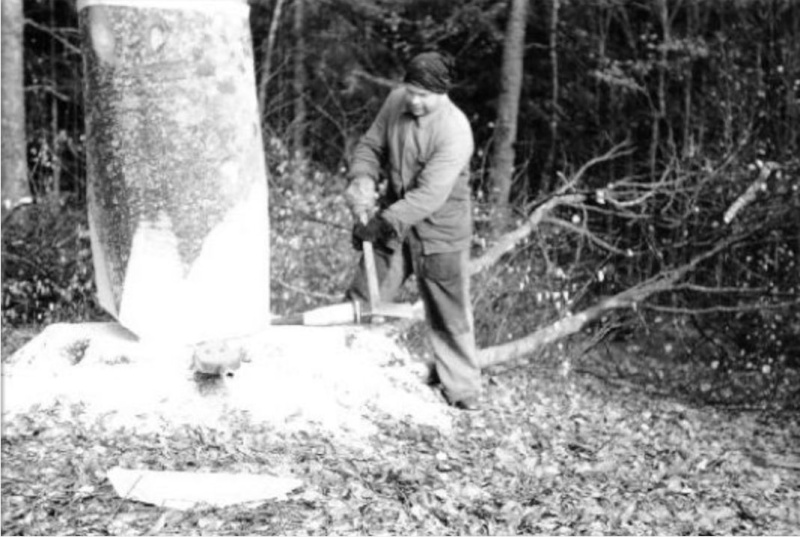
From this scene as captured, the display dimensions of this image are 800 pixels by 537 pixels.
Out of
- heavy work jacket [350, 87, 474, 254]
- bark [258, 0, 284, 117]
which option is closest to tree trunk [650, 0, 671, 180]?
bark [258, 0, 284, 117]

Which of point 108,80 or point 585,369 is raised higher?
point 108,80

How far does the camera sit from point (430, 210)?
218 inches

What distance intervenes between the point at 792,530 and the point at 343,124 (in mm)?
11403

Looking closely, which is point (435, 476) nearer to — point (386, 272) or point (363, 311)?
point (363, 311)

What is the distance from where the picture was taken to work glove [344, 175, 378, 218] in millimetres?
5676

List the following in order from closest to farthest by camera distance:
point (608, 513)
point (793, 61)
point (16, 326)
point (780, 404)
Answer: point (608, 513) < point (780, 404) < point (16, 326) < point (793, 61)

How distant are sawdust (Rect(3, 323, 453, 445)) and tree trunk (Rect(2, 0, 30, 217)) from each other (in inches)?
202

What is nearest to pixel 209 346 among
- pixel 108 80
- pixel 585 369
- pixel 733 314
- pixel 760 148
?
pixel 108 80

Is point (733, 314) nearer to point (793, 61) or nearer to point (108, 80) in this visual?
point (793, 61)

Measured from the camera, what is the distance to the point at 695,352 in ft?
31.8

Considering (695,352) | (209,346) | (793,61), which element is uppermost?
(793,61)

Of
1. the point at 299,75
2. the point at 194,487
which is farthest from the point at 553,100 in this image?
the point at 194,487

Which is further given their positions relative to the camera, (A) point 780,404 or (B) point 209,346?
(A) point 780,404

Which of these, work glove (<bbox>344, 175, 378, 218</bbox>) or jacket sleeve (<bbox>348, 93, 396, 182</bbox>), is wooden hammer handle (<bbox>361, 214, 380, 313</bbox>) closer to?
A: work glove (<bbox>344, 175, 378, 218</bbox>)
